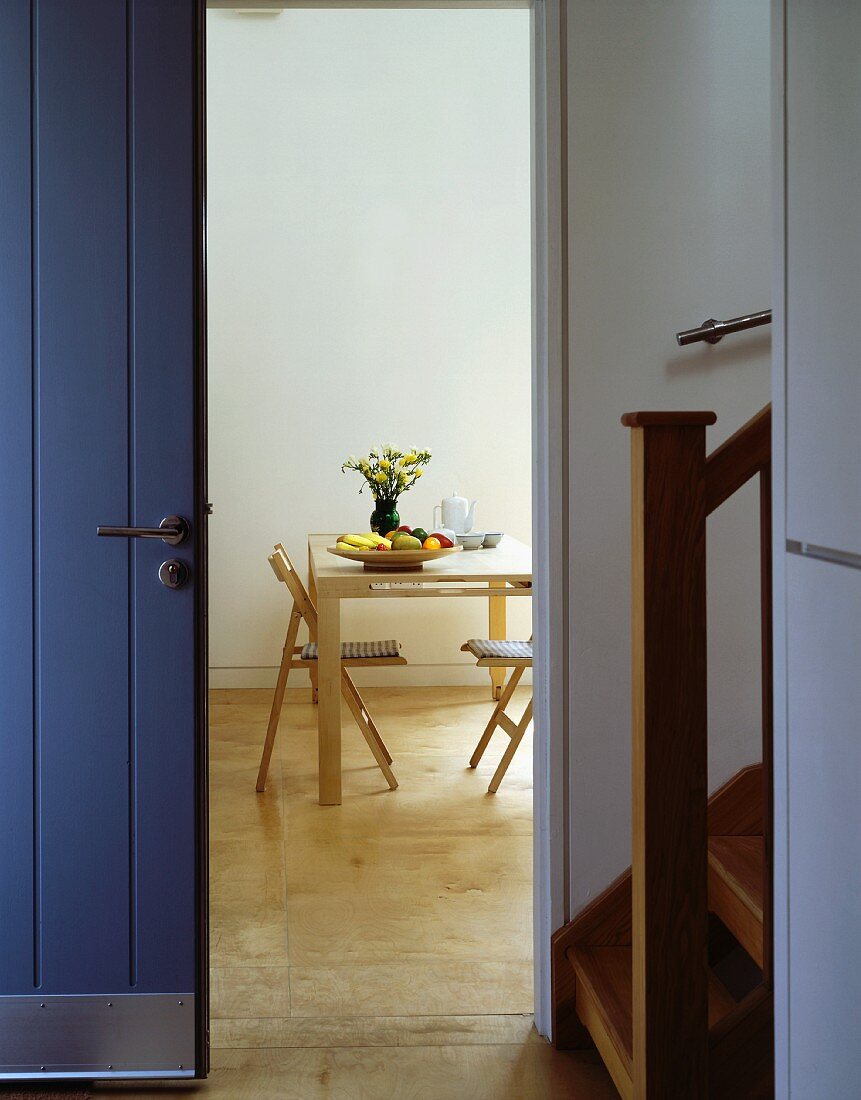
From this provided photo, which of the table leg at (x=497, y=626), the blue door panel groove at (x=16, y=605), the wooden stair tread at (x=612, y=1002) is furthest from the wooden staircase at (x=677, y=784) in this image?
the table leg at (x=497, y=626)

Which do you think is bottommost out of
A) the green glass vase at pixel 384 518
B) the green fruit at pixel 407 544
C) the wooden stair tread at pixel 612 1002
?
the wooden stair tread at pixel 612 1002

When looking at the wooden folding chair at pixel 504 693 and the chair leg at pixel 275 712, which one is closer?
the wooden folding chair at pixel 504 693

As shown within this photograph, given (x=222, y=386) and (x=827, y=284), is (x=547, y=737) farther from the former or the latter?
(x=222, y=386)

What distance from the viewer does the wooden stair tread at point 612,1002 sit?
6.70ft

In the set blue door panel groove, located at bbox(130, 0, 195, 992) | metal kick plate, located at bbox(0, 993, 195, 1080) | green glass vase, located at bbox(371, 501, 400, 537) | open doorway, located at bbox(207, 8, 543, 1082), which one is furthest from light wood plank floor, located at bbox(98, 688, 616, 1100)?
open doorway, located at bbox(207, 8, 543, 1082)

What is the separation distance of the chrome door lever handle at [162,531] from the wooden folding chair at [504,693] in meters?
2.13

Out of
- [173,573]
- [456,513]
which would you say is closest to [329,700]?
[456,513]

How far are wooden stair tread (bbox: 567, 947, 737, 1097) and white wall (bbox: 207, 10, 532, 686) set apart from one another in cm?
408

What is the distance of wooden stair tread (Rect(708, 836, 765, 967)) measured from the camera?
205 cm

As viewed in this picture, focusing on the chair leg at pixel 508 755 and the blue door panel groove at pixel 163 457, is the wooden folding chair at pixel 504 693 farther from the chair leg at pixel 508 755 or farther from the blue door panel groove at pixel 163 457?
the blue door panel groove at pixel 163 457

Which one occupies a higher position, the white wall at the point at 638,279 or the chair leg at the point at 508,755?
the white wall at the point at 638,279

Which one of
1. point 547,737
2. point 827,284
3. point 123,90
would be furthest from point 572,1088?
point 123,90

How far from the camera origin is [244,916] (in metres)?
3.19

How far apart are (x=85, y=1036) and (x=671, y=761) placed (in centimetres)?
139
